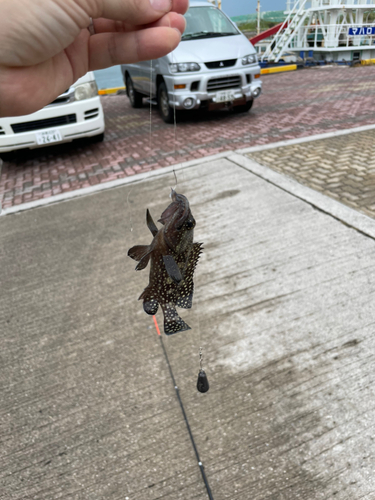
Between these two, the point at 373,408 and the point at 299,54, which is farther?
the point at 299,54

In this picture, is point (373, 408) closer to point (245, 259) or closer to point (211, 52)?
point (245, 259)

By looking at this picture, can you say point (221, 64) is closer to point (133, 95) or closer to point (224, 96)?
point (224, 96)

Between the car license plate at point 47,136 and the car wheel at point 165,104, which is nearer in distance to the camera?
the car license plate at point 47,136

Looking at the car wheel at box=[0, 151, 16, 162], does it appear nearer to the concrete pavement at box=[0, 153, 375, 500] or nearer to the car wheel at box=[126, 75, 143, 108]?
the concrete pavement at box=[0, 153, 375, 500]

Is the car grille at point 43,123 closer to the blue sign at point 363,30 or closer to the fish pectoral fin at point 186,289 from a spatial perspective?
the fish pectoral fin at point 186,289

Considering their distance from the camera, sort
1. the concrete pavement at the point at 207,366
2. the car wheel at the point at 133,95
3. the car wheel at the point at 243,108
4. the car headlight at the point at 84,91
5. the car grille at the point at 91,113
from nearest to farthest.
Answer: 1. the concrete pavement at the point at 207,366
2. the car headlight at the point at 84,91
3. the car grille at the point at 91,113
4. the car wheel at the point at 243,108
5. the car wheel at the point at 133,95

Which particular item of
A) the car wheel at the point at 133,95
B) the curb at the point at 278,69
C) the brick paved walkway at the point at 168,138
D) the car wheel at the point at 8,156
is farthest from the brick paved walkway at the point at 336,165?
the curb at the point at 278,69

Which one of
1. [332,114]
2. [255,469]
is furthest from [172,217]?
[332,114]

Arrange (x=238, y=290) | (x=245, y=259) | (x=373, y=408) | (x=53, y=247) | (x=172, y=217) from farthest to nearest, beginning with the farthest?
(x=53, y=247) → (x=245, y=259) → (x=238, y=290) → (x=373, y=408) → (x=172, y=217)
